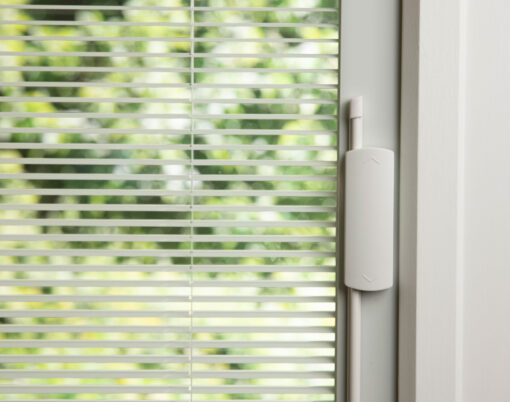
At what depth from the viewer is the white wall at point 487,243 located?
71 centimetres

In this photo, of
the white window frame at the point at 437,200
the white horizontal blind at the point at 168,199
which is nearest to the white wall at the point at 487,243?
the white window frame at the point at 437,200

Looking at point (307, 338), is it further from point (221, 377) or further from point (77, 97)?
point (77, 97)

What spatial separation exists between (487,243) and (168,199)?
593 mm

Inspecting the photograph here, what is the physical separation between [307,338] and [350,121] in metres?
0.42

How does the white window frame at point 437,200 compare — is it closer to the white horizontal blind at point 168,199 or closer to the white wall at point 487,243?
the white wall at point 487,243

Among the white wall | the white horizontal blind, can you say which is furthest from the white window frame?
the white horizontal blind

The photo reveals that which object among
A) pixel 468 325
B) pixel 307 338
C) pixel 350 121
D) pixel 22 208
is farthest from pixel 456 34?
pixel 22 208

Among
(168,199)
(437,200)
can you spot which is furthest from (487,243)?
(168,199)

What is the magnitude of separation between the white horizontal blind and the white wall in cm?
24

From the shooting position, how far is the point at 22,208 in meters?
0.76

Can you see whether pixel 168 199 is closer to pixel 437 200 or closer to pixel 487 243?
pixel 437 200

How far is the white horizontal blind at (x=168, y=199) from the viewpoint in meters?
0.76

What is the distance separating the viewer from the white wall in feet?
2.32

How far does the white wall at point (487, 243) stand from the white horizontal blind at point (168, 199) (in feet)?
0.80
